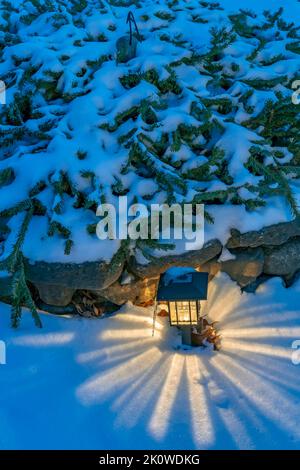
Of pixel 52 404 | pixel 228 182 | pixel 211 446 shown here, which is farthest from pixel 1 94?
pixel 211 446

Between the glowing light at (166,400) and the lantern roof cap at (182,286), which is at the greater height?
the lantern roof cap at (182,286)

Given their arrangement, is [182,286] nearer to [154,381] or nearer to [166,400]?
[154,381]

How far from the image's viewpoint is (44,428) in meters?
3.35

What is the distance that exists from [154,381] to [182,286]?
938 mm

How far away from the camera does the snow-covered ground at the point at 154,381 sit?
330 cm

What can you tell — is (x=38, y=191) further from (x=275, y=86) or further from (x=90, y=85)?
(x=275, y=86)

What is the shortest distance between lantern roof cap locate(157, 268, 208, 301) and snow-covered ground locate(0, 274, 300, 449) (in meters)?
0.71

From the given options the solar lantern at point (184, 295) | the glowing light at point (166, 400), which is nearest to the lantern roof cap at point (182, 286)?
the solar lantern at point (184, 295)

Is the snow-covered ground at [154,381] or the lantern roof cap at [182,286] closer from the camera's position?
the snow-covered ground at [154,381]

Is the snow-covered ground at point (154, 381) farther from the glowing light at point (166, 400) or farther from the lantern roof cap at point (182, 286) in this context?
the lantern roof cap at point (182, 286)

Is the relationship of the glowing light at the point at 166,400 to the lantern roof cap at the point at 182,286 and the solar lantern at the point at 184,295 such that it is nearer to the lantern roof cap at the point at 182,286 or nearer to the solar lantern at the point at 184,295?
the solar lantern at the point at 184,295

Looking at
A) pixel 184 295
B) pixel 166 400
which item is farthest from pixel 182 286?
pixel 166 400

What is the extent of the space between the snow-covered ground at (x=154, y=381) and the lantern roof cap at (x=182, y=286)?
71 centimetres

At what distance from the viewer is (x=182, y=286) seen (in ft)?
12.5
